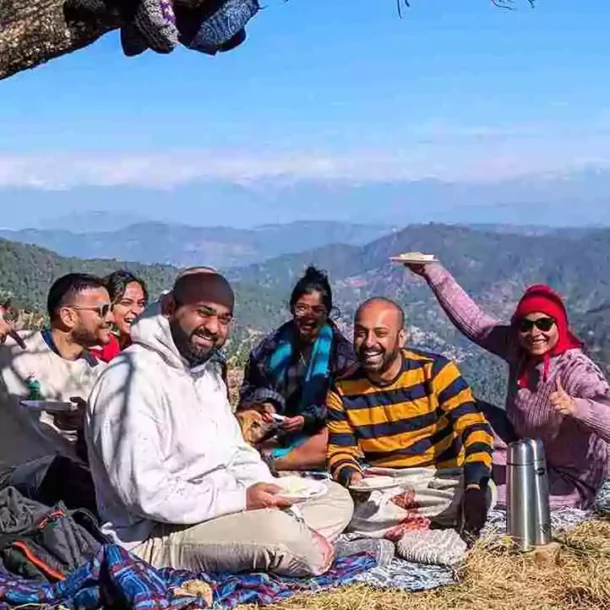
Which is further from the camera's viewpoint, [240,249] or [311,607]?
[240,249]

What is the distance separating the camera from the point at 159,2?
401 centimetres

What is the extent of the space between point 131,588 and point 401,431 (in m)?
1.93

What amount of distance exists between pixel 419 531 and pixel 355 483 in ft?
1.39

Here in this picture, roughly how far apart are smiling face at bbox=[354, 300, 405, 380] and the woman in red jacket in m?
1.82

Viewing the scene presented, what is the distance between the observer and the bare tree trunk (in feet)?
12.8

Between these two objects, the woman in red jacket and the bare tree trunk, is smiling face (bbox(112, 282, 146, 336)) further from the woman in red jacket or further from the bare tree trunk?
the bare tree trunk

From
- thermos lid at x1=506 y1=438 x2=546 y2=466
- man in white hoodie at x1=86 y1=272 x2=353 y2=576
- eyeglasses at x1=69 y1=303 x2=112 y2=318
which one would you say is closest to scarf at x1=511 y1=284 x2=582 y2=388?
thermos lid at x1=506 y1=438 x2=546 y2=466

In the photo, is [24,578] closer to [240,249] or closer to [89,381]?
[89,381]

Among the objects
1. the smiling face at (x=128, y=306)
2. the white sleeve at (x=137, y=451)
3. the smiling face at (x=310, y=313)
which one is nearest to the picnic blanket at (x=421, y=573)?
the white sleeve at (x=137, y=451)

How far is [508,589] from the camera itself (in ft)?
17.1

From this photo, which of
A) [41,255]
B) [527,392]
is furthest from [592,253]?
[527,392]

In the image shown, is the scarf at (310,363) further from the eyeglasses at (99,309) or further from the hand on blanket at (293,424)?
the eyeglasses at (99,309)

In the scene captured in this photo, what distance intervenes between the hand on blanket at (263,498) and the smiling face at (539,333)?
191 cm

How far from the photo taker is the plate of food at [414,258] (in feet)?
23.3
